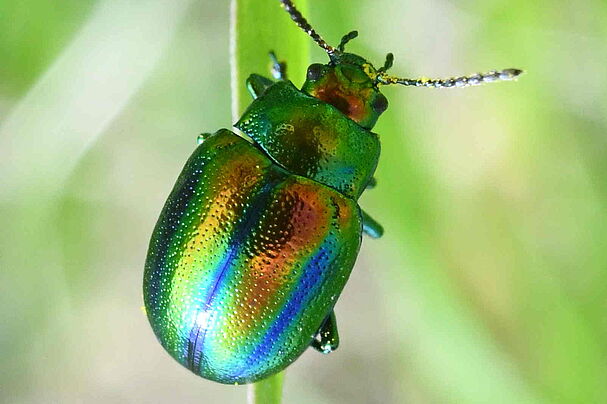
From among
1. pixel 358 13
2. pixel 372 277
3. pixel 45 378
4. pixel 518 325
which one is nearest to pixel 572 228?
pixel 518 325

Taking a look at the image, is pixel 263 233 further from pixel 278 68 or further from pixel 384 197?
pixel 384 197

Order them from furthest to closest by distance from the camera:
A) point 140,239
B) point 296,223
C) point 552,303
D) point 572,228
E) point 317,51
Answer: point 140,239, point 572,228, point 552,303, point 317,51, point 296,223

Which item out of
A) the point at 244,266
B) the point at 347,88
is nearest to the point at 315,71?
the point at 347,88

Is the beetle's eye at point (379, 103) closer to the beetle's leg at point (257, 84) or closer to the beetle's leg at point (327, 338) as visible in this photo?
the beetle's leg at point (257, 84)

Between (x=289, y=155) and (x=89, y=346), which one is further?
(x=89, y=346)

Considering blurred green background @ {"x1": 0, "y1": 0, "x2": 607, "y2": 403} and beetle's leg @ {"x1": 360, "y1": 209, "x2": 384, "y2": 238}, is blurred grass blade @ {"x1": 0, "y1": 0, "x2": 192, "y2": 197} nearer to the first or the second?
blurred green background @ {"x1": 0, "y1": 0, "x2": 607, "y2": 403}

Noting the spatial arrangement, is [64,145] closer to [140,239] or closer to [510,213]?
[140,239]

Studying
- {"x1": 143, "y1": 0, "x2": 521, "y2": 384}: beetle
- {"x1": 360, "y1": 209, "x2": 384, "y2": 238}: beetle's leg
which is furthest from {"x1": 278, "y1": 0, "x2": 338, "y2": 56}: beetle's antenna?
{"x1": 360, "y1": 209, "x2": 384, "y2": 238}: beetle's leg
